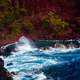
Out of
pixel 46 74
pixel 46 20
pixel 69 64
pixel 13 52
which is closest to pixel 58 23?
pixel 46 20

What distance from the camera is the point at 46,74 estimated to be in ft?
49.4

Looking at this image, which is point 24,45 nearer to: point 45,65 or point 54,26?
point 54,26

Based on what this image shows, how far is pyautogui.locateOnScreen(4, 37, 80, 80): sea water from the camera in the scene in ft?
48.8

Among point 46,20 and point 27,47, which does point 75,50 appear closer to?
point 27,47

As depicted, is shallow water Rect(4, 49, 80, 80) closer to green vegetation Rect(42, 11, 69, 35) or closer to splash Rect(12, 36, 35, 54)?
splash Rect(12, 36, 35, 54)

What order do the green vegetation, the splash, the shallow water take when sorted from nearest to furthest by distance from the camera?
the shallow water → the splash → the green vegetation

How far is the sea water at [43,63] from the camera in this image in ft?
48.8

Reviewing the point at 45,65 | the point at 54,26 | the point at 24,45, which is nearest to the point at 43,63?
the point at 45,65

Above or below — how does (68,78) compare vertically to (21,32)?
below

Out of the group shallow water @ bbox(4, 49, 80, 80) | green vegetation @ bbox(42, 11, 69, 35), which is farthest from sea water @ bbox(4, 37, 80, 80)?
green vegetation @ bbox(42, 11, 69, 35)

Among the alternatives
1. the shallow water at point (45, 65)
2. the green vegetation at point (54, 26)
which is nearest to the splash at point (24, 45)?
the shallow water at point (45, 65)

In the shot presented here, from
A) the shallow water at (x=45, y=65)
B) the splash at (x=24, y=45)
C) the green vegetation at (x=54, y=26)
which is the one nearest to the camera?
the shallow water at (x=45, y=65)

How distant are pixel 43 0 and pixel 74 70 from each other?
16.9m

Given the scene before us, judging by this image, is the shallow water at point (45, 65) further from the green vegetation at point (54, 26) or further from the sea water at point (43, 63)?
the green vegetation at point (54, 26)
